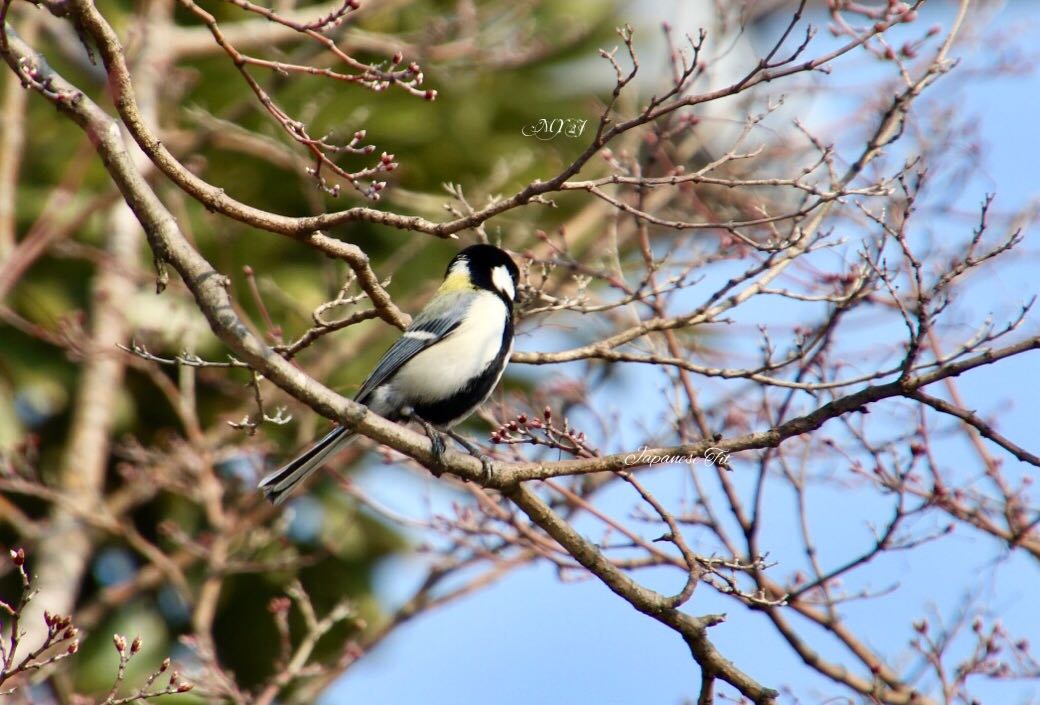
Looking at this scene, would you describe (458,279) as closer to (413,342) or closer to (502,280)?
(502,280)

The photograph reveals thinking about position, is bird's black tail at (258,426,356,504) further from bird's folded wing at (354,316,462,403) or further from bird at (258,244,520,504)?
bird's folded wing at (354,316,462,403)

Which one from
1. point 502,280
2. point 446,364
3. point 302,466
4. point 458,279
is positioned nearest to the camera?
point 302,466

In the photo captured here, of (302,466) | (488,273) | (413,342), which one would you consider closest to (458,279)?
(488,273)

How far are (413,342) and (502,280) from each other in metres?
0.48

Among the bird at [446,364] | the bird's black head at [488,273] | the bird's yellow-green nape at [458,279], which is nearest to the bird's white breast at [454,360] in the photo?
the bird at [446,364]

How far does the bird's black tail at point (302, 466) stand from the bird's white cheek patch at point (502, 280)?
945 mm

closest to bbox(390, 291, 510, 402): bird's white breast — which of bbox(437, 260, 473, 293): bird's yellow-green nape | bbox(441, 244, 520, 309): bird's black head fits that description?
bbox(441, 244, 520, 309): bird's black head

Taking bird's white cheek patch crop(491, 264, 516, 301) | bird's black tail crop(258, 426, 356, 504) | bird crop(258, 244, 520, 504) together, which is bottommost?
bird's black tail crop(258, 426, 356, 504)

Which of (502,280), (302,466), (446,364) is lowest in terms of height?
(302,466)

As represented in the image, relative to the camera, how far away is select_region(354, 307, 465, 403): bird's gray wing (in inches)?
149

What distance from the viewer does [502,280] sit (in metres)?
4.10

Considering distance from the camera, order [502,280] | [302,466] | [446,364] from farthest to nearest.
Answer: [502,280]
[446,364]
[302,466]

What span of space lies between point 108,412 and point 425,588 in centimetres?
243

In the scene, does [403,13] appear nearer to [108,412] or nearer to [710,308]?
[108,412]
